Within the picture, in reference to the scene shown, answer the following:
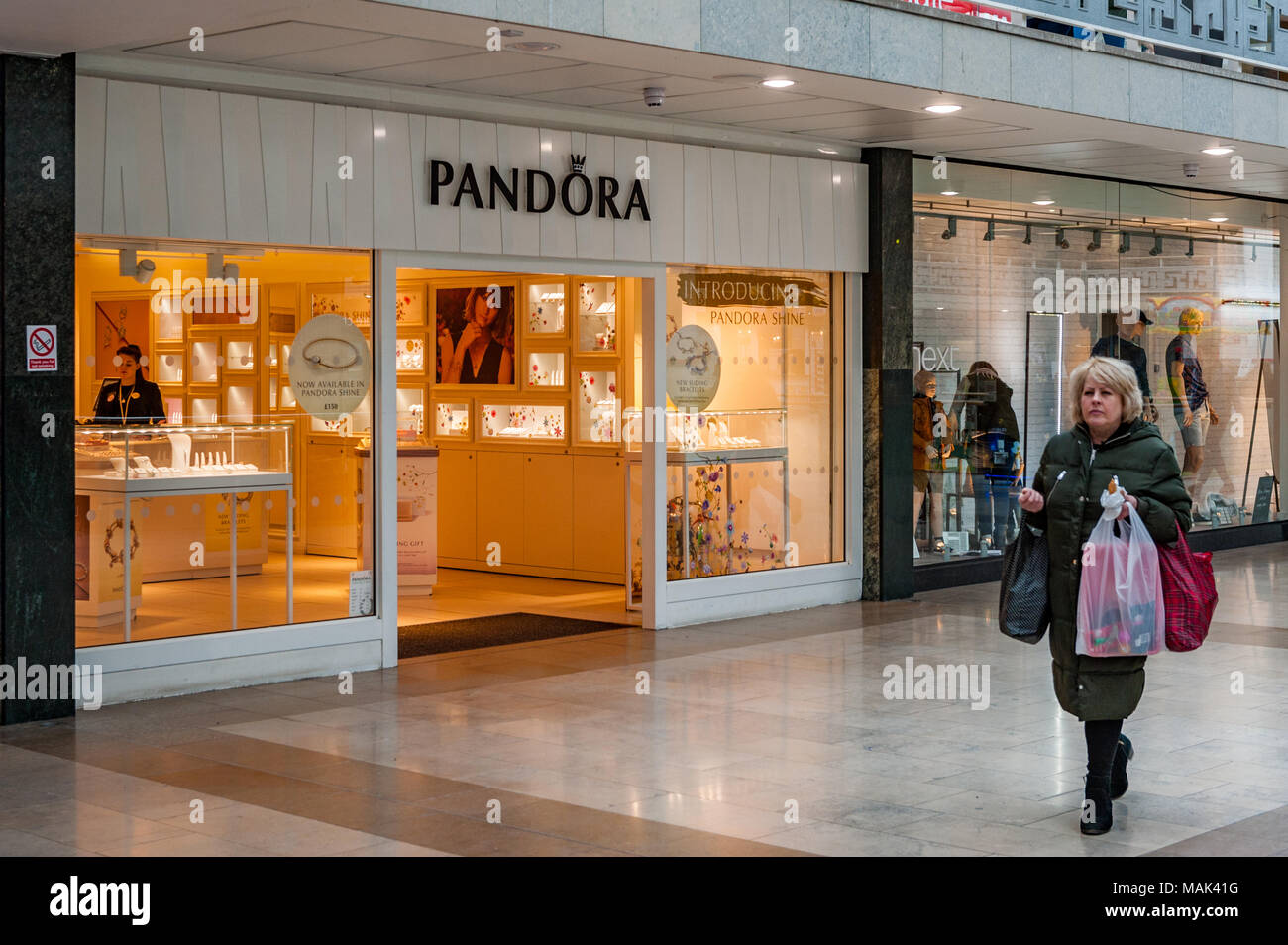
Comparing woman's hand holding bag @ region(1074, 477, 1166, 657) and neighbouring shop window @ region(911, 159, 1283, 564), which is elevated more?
neighbouring shop window @ region(911, 159, 1283, 564)

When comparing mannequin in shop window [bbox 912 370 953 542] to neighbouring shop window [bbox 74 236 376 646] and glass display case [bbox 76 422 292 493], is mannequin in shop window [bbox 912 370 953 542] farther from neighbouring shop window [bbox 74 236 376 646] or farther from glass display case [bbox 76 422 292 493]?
glass display case [bbox 76 422 292 493]

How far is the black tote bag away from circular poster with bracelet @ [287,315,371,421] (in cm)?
466

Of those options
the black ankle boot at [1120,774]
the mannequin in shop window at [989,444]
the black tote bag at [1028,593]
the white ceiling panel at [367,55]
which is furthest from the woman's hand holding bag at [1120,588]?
the mannequin in shop window at [989,444]

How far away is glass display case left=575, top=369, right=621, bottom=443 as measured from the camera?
42.2 feet

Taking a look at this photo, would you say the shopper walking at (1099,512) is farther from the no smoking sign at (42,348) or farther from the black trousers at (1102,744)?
the no smoking sign at (42,348)

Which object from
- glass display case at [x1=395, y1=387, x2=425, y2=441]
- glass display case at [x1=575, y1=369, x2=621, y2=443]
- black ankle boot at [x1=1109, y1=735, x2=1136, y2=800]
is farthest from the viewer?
glass display case at [x1=395, y1=387, x2=425, y2=441]

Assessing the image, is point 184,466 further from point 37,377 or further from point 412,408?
point 412,408

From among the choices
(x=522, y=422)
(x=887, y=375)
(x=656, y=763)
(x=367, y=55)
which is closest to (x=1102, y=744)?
(x=656, y=763)

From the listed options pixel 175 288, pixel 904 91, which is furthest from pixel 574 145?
pixel 175 288

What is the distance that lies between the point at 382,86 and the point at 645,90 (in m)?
1.55

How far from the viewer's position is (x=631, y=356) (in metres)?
12.6

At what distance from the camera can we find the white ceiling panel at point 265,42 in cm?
755

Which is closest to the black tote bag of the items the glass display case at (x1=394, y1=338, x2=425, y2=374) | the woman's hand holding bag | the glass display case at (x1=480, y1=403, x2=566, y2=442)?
the woman's hand holding bag
